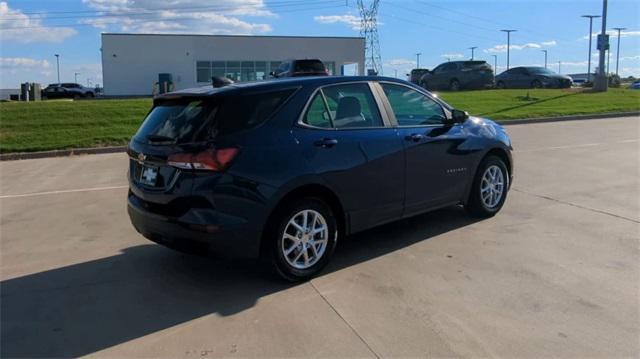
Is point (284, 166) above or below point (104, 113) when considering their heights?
below

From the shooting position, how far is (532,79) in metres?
34.6

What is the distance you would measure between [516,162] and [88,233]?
25.0ft

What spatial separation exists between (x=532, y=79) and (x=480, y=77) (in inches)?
153

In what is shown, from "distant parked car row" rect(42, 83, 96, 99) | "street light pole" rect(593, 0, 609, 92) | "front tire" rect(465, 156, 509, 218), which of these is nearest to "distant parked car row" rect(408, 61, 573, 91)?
"street light pole" rect(593, 0, 609, 92)

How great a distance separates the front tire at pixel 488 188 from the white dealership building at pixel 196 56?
1722 inches

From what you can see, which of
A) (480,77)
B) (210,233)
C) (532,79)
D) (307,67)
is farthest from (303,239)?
(532,79)

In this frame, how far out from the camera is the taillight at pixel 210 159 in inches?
171

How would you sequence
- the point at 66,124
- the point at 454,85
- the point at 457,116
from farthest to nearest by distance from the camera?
1. the point at 454,85
2. the point at 66,124
3. the point at 457,116

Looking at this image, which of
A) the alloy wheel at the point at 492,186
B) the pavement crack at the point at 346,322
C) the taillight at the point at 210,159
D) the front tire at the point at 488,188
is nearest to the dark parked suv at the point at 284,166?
the taillight at the point at 210,159

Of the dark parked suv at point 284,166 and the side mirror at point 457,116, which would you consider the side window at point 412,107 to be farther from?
the side mirror at point 457,116

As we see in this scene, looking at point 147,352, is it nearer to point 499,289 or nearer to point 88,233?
point 499,289

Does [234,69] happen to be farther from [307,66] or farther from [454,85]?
[307,66]

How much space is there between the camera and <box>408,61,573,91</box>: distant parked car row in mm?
32844

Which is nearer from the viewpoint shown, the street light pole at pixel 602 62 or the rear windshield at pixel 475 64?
the street light pole at pixel 602 62
